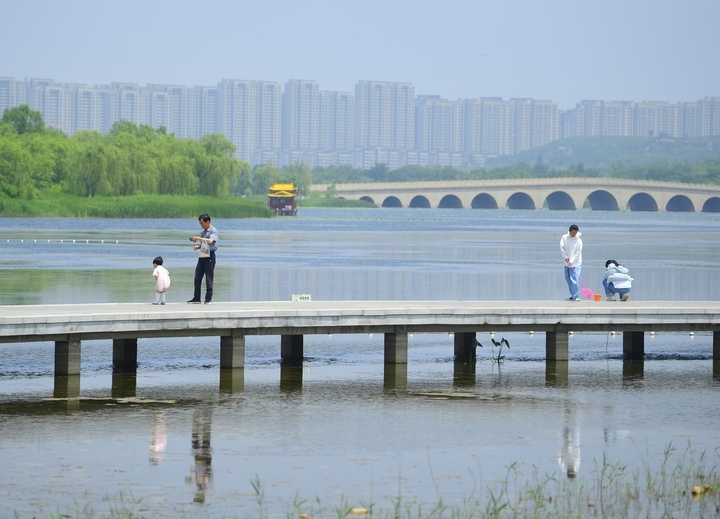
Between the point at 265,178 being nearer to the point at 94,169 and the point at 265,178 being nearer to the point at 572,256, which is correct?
the point at 94,169

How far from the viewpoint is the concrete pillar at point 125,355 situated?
22.3 m

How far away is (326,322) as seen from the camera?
2200 centimetres

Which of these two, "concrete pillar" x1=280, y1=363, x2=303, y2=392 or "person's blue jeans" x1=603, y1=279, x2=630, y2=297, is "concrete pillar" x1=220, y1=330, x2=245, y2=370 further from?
"person's blue jeans" x1=603, y1=279, x2=630, y2=297

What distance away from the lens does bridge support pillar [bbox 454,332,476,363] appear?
23906mm

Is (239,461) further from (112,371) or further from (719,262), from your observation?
(719,262)

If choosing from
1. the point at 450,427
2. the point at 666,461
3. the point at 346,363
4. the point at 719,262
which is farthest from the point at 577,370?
the point at 719,262

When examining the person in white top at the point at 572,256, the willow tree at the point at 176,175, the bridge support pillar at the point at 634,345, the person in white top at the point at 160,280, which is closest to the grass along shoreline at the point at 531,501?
the person in white top at the point at 160,280

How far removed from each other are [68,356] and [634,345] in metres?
10.4

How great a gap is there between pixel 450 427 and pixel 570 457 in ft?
7.02

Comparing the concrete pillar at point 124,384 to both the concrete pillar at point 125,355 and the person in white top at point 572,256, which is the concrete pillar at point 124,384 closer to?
the concrete pillar at point 125,355

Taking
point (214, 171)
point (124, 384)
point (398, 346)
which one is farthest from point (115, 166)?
point (124, 384)

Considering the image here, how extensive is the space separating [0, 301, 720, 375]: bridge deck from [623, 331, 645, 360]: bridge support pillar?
2 centimetres

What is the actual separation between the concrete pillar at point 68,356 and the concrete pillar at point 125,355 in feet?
4.86

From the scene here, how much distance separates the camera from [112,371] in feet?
72.7
